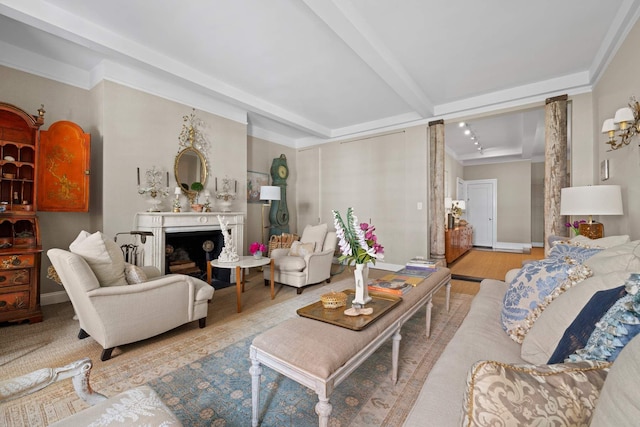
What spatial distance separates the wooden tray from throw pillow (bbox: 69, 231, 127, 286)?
1533 millimetres

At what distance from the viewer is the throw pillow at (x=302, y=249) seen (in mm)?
4121

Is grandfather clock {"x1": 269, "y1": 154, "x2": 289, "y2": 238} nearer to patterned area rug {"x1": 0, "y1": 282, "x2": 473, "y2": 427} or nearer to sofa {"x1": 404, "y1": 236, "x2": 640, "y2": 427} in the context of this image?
patterned area rug {"x1": 0, "y1": 282, "x2": 473, "y2": 427}

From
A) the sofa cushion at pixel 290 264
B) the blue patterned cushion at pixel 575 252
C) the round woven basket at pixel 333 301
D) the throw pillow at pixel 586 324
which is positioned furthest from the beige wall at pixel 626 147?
the sofa cushion at pixel 290 264

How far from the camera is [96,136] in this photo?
11.2 feet

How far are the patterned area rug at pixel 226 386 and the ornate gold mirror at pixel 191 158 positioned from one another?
2.22 metres

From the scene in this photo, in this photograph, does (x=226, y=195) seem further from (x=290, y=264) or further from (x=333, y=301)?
(x=333, y=301)

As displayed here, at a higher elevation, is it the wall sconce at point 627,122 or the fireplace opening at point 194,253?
the wall sconce at point 627,122

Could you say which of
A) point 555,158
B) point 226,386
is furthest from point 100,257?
point 555,158

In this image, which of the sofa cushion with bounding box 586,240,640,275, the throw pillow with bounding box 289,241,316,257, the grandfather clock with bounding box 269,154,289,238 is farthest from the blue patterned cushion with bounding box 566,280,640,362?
the grandfather clock with bounding box 269,154,289,238

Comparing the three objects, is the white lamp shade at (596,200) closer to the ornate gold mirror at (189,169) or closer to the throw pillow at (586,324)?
the throw pillow at (586,324)

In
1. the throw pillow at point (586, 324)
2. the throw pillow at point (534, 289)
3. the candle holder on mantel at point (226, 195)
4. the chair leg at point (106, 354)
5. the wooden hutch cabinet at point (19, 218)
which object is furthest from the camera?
the candle holder on mantel at point (226, 195)

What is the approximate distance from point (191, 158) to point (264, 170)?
1875 mm

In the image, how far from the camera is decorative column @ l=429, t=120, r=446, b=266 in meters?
4.73

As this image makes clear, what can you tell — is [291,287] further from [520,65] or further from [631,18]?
[631,18]
